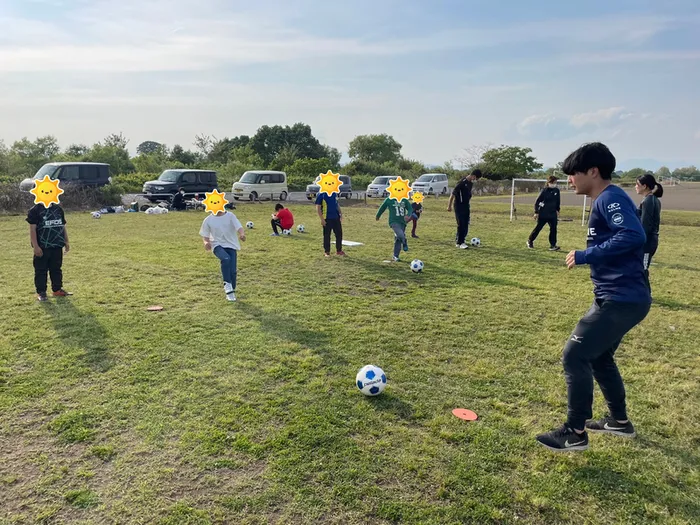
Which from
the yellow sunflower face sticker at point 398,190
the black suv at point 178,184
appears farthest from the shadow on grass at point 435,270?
the black suv at point 178,184

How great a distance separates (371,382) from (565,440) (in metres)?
1.51

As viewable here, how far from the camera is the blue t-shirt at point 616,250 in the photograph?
9.39 ft

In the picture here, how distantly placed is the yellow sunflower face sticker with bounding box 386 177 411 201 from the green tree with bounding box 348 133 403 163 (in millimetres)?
57756

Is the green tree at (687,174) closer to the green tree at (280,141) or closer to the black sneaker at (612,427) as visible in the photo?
the green tree at (280,141)

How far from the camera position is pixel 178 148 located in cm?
5562

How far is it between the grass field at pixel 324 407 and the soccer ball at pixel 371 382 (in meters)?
0.10

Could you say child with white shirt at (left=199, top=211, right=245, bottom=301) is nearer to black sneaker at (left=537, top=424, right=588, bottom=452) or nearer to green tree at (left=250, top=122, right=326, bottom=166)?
black sneaker at (left=537, top=424, right=588, bottom=452)

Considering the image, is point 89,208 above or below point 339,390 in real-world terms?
above

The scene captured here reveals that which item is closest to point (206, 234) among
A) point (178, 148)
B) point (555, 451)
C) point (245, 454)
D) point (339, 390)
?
point (339, 390)

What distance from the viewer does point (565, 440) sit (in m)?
3.21

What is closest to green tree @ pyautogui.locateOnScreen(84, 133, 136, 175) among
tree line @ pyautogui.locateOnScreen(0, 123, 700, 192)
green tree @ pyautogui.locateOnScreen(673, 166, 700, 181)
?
tree line @ pyautogui.locateOnScreen(0, 123, 700, 192)

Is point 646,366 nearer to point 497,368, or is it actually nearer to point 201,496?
point 497,368

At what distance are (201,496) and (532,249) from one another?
10.7m

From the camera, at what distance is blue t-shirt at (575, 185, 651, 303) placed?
2.86m
